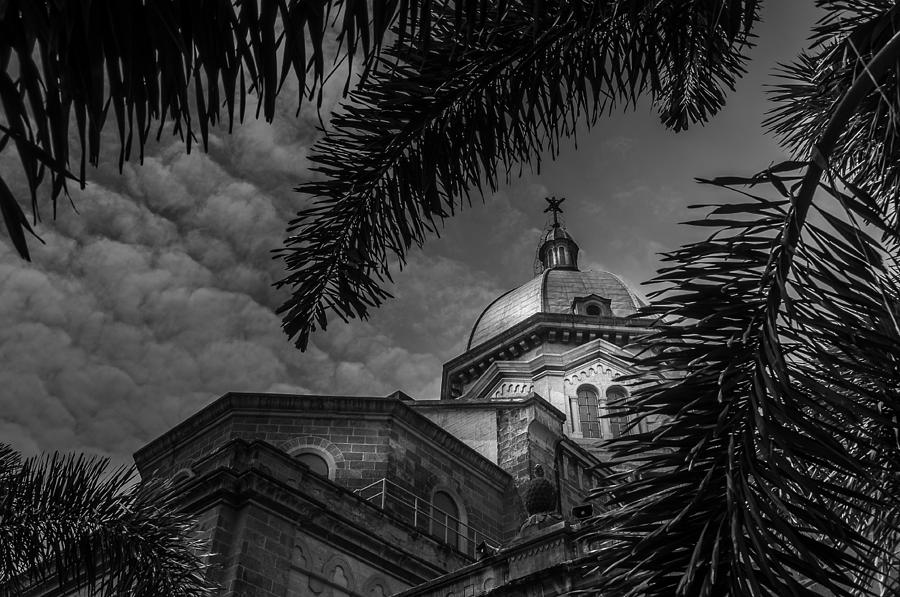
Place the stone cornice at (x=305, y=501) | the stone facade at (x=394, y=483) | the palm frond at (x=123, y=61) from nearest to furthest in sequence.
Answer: the palm frond at (x=123, y=61)
the stone facade at (x=394, y=483)
the stone cornice at (x=305, y=501)

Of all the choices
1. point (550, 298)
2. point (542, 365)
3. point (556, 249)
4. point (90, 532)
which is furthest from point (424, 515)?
point (556, 249)

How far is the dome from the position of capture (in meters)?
42.8

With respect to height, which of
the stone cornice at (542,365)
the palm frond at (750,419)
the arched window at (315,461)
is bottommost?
the palm frond at (750,419)

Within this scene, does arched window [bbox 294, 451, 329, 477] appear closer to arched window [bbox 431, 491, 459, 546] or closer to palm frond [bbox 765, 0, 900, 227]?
arched window [bbox 431, 491, 459, 546]

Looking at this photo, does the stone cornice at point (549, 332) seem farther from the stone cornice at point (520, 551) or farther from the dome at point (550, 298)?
the stone cornice at point (520, 551)

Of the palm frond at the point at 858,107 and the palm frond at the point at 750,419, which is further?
the palm frond at the point at 858,107

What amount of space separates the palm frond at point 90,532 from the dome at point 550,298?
32655 mm

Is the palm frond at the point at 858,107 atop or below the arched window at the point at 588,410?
below

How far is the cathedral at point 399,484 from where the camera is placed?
1330cm

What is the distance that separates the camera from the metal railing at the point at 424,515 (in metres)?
19.2

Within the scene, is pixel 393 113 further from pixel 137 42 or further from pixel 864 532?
pixel 864 532

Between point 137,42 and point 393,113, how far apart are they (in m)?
2.52

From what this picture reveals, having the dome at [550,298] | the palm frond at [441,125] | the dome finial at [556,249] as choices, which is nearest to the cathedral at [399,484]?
the palm frond at [441,125]

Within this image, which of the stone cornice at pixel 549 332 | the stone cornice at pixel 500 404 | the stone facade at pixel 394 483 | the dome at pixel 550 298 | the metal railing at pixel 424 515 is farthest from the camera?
the dome at pixel 550 298
